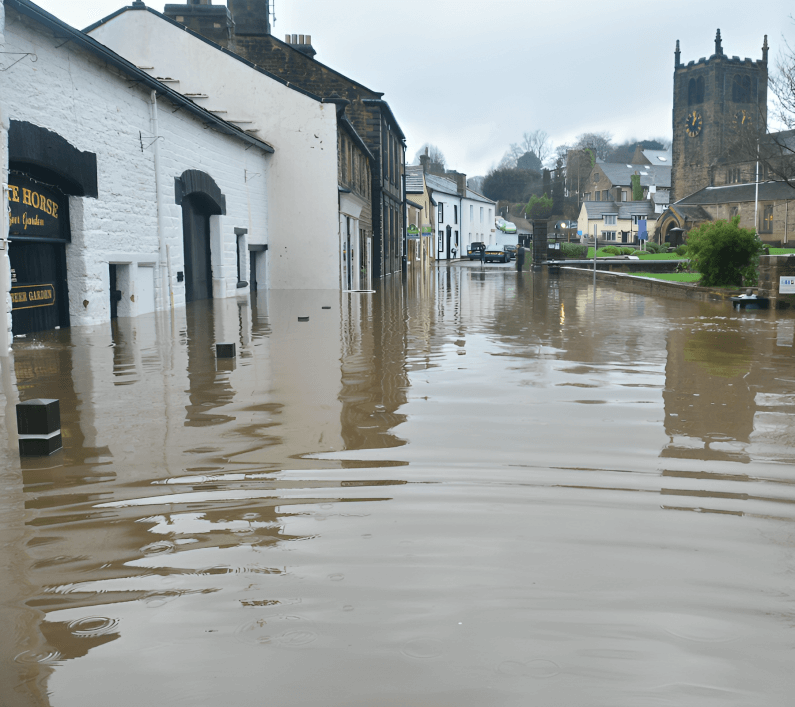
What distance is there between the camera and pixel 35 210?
13.2m

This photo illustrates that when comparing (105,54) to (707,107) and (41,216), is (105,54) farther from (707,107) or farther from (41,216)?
(707,107)

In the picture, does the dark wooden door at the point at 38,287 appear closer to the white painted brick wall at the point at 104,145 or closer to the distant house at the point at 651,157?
the white painted brick wall at the point at 104,145

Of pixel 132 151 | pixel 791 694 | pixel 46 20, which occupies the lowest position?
pixel 791 694

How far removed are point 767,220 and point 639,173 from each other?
32.4 m

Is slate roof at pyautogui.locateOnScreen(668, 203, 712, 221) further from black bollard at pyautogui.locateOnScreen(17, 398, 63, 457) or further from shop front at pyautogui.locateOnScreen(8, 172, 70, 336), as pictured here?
black bollard at pyautogui.locateOnScreen(17, 398, 63, 457)

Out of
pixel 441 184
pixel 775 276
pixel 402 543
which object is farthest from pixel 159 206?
pixel 441 184

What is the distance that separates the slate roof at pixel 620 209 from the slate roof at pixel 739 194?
31.3 ft

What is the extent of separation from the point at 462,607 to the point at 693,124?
91994 mm

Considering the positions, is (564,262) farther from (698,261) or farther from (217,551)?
(217,551)

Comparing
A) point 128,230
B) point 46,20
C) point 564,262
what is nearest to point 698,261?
point 128,230

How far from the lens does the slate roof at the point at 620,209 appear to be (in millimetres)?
93312

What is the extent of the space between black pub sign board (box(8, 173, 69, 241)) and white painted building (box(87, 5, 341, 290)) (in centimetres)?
1204

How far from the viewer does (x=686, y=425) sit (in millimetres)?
6195

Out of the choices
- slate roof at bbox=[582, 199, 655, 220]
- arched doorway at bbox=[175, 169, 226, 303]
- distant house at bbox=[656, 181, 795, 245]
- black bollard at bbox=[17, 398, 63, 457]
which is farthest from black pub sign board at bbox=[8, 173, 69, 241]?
slate roof at bbox=[582, 199, 655, 220]
